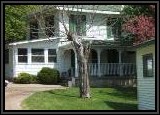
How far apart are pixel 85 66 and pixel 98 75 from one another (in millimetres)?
9694

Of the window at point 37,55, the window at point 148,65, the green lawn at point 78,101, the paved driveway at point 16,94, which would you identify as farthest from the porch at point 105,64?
the window at point 148,65

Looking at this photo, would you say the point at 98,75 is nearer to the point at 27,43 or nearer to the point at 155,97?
the point at 27,43

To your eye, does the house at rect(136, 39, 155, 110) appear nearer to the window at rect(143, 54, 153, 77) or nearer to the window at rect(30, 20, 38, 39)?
the window at rect(143, 54, 153, 77)

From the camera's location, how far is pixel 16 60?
34.5m

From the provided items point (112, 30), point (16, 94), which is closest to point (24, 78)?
point (16, 94)

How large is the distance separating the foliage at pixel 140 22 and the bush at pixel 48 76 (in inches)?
237

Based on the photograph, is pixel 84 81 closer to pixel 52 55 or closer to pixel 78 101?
pixel 78 101

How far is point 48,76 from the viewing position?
32.6m

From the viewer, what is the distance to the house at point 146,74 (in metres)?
18.9

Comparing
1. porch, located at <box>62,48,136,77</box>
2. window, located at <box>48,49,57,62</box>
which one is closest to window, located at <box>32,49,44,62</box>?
window, located at <box>48,49,57,62</box>

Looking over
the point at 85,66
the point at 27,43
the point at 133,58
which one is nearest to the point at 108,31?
the point at 133,58

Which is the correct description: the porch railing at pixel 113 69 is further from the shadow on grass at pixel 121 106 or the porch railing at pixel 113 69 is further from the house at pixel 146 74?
the house at pixel 146 74

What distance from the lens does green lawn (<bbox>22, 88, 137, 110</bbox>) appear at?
66.6ft

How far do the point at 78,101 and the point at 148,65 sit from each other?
476cm
